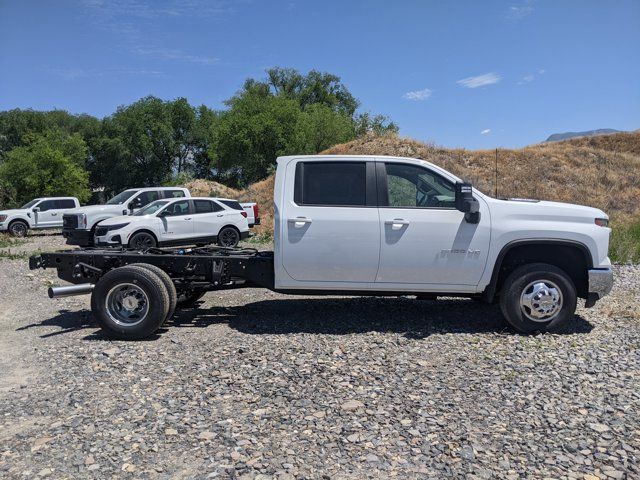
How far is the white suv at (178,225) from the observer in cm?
1483

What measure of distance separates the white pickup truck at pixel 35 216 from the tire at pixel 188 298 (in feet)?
56.7

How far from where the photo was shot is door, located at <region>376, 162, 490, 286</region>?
19.4ft

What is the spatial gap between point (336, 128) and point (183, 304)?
36.4m

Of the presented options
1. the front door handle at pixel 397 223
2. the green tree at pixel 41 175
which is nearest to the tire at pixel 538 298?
the front door handle at pixel 397 223

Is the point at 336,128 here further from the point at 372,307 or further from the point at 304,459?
the point at 304,459

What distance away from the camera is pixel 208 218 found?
16516 mm

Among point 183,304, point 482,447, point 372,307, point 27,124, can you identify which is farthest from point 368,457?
point 27,124

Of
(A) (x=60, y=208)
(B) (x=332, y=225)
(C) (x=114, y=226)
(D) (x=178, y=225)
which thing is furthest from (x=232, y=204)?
(B) (x=332, y=225)

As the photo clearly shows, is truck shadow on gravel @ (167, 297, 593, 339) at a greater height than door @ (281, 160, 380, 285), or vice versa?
door @ (281, 160, 380, 285)

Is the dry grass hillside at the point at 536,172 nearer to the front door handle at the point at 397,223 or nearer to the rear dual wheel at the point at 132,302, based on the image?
the rear dual wheel at the point at 132,302

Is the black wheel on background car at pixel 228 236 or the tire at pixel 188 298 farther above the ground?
the black wheel on background car at pixel 228 236

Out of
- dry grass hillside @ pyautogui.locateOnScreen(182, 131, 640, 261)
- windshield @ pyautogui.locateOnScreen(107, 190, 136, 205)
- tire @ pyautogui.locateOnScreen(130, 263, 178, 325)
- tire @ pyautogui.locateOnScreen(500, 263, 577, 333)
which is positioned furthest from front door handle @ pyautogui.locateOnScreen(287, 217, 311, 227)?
dry grass hillside @ pyautogui.locateOnScreen(182, 131, 640, 261)

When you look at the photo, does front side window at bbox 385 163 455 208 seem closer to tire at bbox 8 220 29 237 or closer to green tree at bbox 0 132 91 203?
tire at bbox 8 220 29 237

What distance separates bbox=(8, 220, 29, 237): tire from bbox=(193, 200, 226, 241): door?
1132 centimetres
